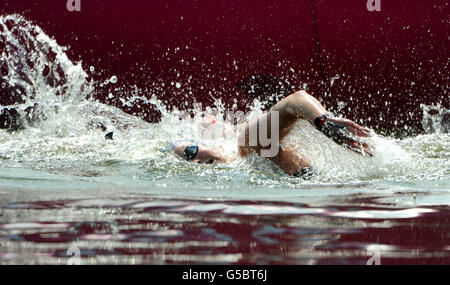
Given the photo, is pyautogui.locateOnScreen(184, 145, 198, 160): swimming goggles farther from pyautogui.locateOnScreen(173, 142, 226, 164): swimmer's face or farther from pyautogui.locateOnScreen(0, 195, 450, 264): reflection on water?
pyautogui.locateOnScreen(0, 195, 450, 264): reflection on water

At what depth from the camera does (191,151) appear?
14.4ft

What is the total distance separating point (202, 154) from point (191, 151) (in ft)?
0.22

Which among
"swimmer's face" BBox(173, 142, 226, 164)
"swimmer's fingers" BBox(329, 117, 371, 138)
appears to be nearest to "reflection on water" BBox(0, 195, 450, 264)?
"swimmer's fingers" BBox(329, 117, 371, 138)

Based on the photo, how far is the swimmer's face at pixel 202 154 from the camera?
170 inches

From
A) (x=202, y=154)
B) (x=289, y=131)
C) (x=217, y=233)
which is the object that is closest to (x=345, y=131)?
(x=289, y=131)

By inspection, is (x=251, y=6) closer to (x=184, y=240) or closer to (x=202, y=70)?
(x=202, y=70)

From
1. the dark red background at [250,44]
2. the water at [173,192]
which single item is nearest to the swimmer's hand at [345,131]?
the water at [173,192]

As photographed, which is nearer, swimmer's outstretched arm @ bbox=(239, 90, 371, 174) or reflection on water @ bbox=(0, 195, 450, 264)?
reflection on water @ bbox=(0, 195, 450, 264)

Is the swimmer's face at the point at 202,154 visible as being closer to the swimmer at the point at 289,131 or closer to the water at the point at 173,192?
the swimmer at the point at 289,131

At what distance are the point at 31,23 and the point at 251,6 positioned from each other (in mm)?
1434

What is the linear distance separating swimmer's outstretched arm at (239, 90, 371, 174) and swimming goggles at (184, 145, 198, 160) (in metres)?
0.26

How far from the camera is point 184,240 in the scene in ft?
6.33

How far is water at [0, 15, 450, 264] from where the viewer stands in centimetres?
182

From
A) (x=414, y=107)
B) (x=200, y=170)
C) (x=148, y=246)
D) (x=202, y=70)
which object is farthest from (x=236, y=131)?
(x=148, y=246)
